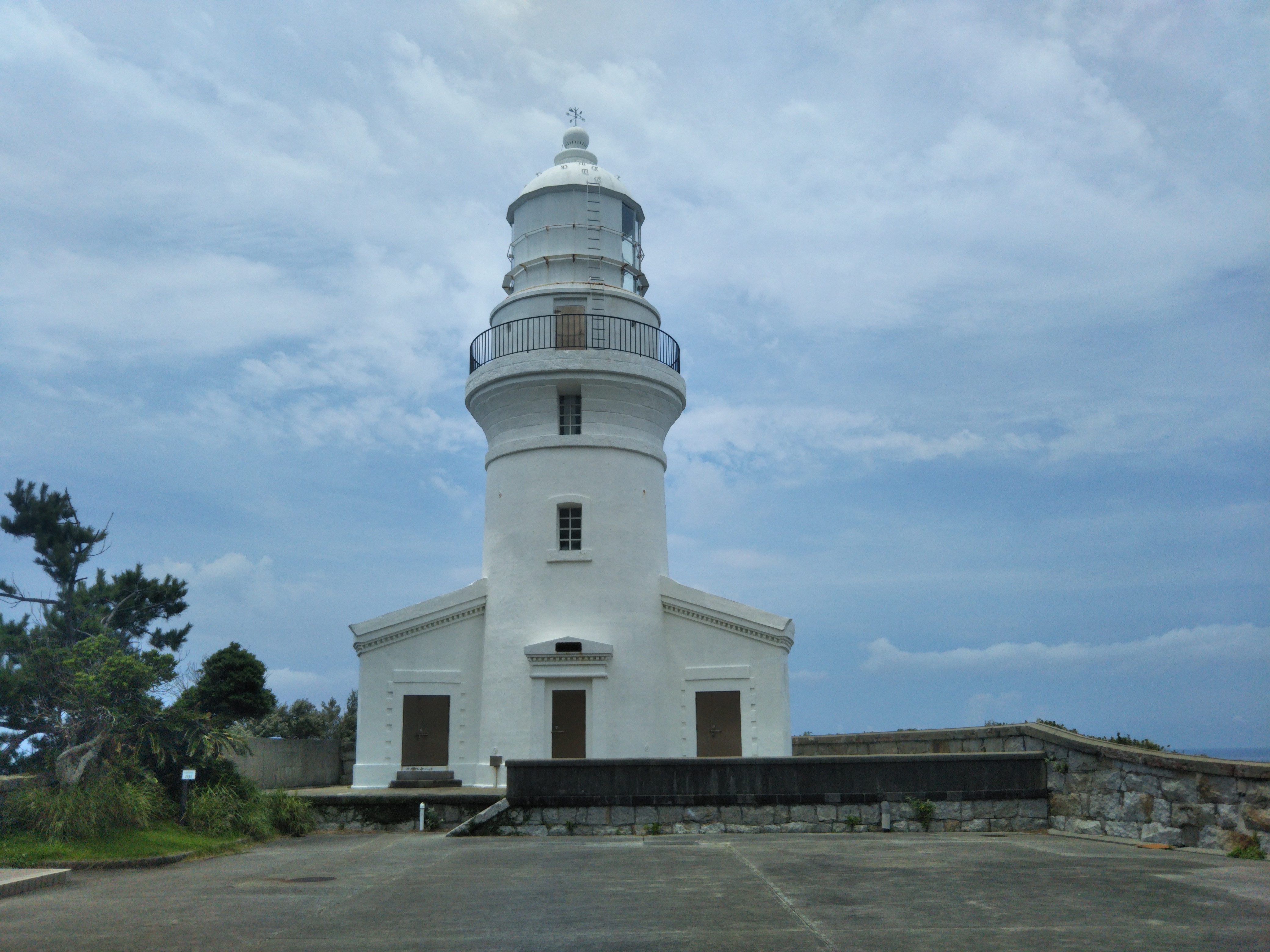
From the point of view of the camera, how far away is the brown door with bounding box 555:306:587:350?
25.0 metres

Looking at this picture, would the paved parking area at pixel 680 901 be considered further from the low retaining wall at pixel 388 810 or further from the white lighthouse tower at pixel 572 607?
the white lighthouse tower at pixel 572 607

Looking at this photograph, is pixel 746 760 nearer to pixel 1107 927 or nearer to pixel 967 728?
pixel 967 728

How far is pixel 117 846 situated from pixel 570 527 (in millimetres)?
12380

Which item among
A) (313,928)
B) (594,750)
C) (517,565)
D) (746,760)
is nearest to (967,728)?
(746,760)

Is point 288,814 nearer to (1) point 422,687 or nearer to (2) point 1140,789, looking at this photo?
(1) point 422,687

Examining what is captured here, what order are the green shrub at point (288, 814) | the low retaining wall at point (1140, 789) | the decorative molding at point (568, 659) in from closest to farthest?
the low retaining wall at point (1140, 789), the green shrub at point (288, 814), the decorative molding at point (568, 659)

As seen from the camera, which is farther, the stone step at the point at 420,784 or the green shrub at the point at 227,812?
the stone step at the point at 420,784

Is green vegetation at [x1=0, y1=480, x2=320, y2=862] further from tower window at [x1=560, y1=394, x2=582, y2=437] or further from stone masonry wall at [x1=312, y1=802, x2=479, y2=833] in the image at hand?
tower window at [x1=560, y1=394, x2=582, y2=437]

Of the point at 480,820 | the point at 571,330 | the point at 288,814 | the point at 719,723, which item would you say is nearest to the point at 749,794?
the point at 480,820

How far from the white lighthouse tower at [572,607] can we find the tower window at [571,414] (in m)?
0.06

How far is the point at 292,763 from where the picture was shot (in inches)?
944

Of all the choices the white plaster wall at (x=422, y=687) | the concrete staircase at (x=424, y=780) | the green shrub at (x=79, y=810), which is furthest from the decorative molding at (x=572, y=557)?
the green shrub at (x=79, y=810)

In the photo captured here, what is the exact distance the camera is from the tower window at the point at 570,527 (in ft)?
79.4

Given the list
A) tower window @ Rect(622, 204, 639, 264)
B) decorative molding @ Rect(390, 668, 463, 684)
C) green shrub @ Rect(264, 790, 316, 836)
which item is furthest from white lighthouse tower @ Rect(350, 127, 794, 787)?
green shrub @ Rect(264, 790, 316, 836)
